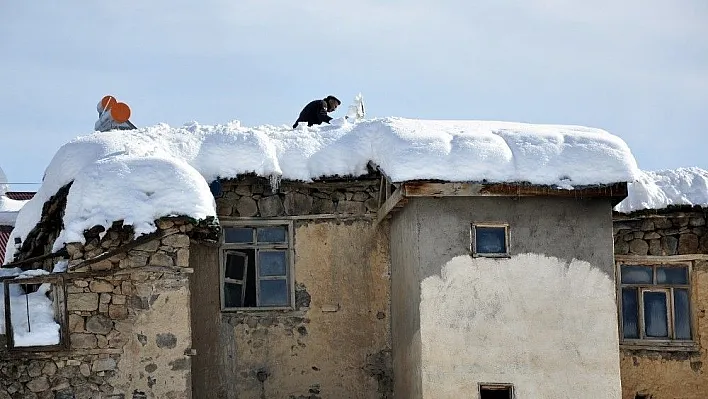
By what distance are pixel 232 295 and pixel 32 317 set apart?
262 centimetres

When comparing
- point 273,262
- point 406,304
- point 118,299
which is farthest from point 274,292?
point 118,299

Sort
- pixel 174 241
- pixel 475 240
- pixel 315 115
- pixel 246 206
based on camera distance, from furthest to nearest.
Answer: pixel 315 115
pixel 246 206
pixel 475 240
pixel 174 241

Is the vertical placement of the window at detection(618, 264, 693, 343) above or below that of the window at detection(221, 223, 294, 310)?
below

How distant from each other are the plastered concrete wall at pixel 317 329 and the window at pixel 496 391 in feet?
5.65

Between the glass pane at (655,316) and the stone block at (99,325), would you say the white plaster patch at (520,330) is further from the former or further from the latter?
the stone block at (99,325)

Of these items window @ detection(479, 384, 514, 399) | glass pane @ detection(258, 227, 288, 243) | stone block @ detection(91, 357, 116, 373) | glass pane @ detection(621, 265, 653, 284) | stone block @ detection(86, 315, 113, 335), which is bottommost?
window @ detection(479, 384, 514, 399)

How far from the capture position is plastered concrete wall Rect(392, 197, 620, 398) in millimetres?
14406

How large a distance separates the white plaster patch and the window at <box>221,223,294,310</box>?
91.7 inches

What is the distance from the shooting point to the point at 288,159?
15.9m

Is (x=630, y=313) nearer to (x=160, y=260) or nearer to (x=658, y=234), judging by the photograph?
(x=658, y=234)

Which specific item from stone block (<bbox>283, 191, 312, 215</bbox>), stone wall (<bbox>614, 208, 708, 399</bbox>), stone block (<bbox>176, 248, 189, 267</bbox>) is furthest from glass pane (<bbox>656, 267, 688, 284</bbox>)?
stone block (<bbox>176, 248, 189, 267</bbox>)

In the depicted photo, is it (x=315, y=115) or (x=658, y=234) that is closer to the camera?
(x=658, y=234)

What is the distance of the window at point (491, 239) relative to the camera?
48.1 ft

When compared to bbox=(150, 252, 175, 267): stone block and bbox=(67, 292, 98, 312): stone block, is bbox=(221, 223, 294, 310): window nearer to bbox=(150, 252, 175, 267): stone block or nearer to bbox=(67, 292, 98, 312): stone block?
bbox=(150, 252, 175, 267): stone block
